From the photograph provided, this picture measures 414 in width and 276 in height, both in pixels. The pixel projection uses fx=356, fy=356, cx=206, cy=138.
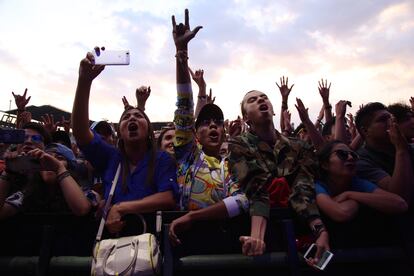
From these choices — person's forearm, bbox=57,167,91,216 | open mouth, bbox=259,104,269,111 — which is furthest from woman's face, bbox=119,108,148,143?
open mouth, bbox=259,104,269,111

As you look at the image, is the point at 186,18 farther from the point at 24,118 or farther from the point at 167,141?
the point at 24,118

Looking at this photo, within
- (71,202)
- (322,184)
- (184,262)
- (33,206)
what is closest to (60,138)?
(33,206)

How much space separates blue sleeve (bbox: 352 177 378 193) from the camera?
283cm

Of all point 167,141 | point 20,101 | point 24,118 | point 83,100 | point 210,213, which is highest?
point 20,101

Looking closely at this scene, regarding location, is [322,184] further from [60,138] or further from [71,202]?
[60,138]

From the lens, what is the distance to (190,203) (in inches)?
118

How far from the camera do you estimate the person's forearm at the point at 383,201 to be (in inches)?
102

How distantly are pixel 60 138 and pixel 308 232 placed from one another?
3.35 meters

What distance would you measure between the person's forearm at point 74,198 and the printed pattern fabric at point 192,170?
0.78 metres

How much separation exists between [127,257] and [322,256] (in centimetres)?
126

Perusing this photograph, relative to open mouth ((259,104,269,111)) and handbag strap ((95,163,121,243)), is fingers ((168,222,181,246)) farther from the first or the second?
open mouth ((259,104,269,111))

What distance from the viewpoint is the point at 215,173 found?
3178 millimetres

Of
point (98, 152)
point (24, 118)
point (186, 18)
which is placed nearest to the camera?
point (98, 152)

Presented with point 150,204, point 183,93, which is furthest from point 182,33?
point 150,204
